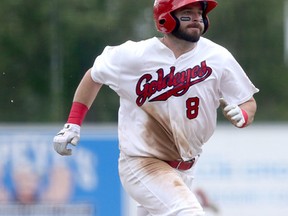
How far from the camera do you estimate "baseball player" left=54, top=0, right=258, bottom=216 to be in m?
8.16

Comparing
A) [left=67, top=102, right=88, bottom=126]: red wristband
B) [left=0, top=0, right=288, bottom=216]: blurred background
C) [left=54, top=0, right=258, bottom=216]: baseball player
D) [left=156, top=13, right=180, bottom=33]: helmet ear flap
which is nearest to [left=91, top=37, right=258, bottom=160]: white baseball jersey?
[left=54, top=0, right=258, bottom=216]: baseball player

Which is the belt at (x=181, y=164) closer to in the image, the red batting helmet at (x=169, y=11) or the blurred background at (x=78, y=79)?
the red batting helmet at (x=169, y=11)

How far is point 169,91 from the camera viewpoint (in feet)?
26.9

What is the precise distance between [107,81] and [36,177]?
5.69 meters

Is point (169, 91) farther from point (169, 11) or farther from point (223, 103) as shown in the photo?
point (169, 11)

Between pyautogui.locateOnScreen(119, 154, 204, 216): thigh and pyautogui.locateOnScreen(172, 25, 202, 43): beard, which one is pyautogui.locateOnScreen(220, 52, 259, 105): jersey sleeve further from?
pyautogui.locateOnScreen(119, 154, 204, 216): thigh

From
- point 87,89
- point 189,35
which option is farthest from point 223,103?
point 87,89

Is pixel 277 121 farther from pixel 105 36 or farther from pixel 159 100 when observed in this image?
pixel 159 100

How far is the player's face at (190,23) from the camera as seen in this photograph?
813 cm

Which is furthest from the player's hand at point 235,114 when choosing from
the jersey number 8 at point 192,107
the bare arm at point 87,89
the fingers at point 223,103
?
the bare arm at point 87,89

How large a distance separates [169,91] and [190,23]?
0.46 metres

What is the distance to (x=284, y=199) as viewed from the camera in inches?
564

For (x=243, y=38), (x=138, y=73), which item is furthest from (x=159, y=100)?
(x=243, y=38)

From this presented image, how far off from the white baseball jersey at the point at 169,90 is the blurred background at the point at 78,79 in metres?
5.58
